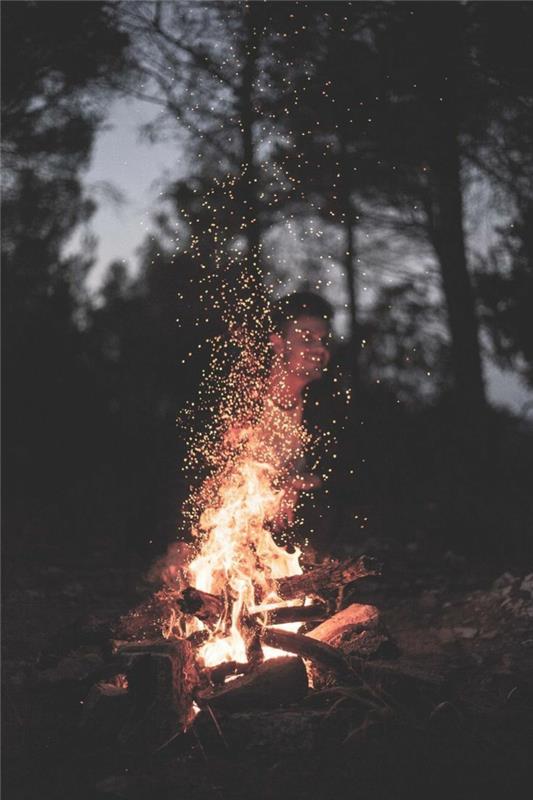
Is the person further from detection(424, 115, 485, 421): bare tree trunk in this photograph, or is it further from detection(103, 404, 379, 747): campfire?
detection(424, 115, 485, 421): bare tree trunk

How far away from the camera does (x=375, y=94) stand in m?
7.64

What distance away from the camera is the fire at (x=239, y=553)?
4254mm

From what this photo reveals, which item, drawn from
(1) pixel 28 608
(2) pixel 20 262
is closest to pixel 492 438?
(1) pixel 28 608

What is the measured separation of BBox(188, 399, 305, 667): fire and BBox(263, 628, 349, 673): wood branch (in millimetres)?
300

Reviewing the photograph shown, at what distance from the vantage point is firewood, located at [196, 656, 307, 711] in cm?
355

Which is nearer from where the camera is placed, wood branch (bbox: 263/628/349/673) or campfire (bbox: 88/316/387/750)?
campfire (bbox: 88/316/387/750)

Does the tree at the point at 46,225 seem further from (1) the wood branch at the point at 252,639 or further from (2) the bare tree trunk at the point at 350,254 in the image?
(1) the wood branch at the point at 252,639

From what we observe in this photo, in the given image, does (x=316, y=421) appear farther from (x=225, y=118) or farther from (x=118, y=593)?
(x=225, y=118)

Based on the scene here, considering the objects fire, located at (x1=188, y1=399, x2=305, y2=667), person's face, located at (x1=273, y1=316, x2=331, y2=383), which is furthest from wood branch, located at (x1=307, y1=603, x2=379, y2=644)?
person's face, located at (x1=273, y1=316, x2=331, y2=383)

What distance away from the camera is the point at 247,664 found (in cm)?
394

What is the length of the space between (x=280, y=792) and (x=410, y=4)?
704 cm

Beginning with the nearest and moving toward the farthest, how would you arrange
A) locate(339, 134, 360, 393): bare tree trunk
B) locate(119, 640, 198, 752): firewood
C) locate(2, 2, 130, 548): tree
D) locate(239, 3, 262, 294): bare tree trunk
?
1. locate(119, 640, 198, 752): firewood
2. locate(239, 3, 262, 294): bare tree trunk
3. locate(2, 2, 130, 548): tree
4. locate(339, 134, 360, 393): bare tree trunk

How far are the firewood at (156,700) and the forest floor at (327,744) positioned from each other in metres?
0.10

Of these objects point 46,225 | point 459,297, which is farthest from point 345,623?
point 46,225
